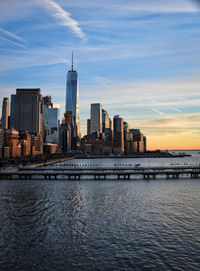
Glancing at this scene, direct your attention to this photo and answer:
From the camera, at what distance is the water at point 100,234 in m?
30.4

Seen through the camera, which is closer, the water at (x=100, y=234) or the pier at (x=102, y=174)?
the water at (x=100, y=234)

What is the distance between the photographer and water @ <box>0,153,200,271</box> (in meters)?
30.4

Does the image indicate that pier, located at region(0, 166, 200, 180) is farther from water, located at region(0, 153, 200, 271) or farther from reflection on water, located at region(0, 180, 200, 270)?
reflection on water, located at region(0, 180, 200, 270)

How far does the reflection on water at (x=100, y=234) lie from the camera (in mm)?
30391

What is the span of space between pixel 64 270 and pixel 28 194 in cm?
4866

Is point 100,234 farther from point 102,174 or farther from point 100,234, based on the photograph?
point 102,174

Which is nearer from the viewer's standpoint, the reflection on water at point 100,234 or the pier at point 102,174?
the reflection on water at point 100,234

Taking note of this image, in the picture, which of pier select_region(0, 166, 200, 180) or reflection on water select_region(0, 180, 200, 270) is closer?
reflection on water select_region(0, 180, 200, 270)

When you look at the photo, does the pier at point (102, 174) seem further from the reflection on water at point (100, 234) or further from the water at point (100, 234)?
the reflection on water at point (100, 234)

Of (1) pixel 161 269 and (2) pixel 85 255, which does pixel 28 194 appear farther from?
(1) pixel 161 269

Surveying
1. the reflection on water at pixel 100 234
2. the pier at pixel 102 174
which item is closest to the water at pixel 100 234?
the reflection on water at pixel 100 234

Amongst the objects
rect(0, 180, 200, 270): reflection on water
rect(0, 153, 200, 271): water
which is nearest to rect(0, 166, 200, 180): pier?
rect(0, 153, 200, 271): water

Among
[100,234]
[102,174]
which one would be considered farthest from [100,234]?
[102,174]

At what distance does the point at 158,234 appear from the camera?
39.0 metres
